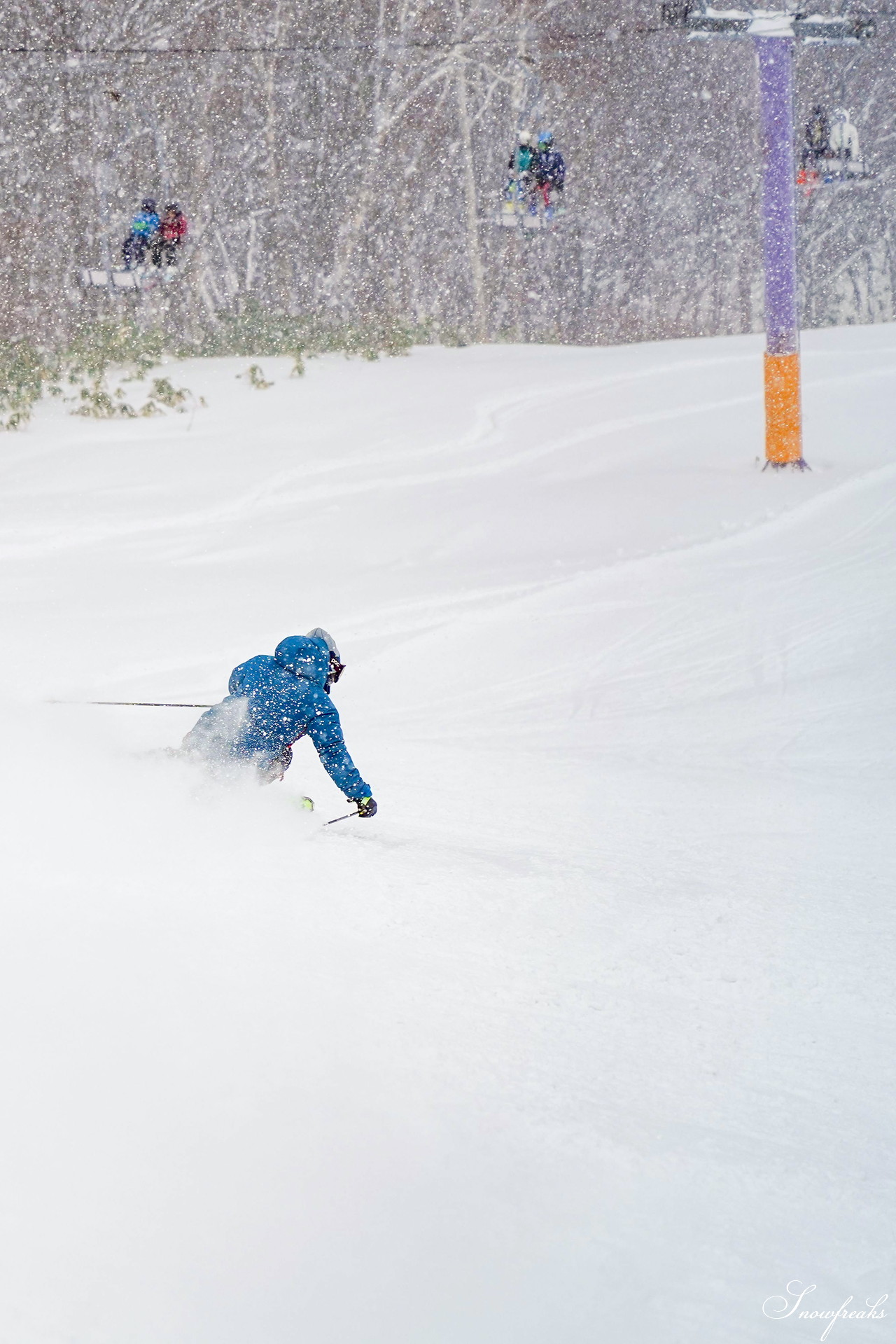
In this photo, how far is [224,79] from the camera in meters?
19.9

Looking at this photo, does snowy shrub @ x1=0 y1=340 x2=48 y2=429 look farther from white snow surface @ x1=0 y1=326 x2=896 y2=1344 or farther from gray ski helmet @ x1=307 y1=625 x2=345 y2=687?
gray ski helmet @ x1=307 y1=625 x2=345 y2=687

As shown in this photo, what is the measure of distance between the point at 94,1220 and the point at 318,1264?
0.51 meters

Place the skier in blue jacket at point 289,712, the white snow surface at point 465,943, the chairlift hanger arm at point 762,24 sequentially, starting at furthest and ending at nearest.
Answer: the chairlift hanger arm at point 762,24 → the skier in blue jacket at point 289,712 → the white snow surface at point 465,943

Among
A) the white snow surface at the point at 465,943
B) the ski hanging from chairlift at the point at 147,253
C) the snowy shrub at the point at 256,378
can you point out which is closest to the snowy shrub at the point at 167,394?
the snowy shrub at the point at 256,378

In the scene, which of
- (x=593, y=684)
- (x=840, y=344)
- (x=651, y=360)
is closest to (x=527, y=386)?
(x=651, y=360)

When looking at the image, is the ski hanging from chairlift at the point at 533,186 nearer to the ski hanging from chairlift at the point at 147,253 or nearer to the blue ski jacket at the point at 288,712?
the ski hanging from chairlift at the point at 147,253

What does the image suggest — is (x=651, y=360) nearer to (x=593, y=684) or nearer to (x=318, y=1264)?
(x=593, y=684)

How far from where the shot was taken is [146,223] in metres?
14.4

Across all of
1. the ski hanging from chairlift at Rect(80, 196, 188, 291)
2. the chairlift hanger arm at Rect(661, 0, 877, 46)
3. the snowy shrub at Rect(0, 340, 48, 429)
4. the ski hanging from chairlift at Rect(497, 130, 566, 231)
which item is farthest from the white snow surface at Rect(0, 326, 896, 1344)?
the ski hanging from chairlift at Rect(497, 130, 566, 231)

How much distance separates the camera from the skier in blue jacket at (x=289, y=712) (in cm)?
510

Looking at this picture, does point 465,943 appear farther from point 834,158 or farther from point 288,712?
point 834,158

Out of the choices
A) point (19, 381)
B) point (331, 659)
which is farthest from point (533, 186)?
point (331, 659)

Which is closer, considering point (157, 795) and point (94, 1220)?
point (94, 1220)

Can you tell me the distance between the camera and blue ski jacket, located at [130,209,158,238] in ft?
47.1
